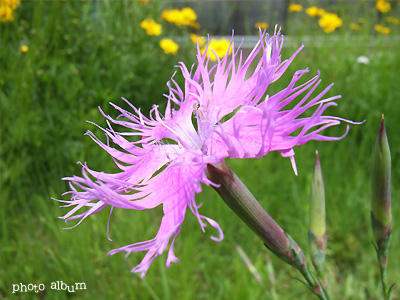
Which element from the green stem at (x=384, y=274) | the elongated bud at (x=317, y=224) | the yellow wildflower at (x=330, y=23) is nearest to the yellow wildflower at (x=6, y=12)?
the elongated bud at (x=317, y=224)

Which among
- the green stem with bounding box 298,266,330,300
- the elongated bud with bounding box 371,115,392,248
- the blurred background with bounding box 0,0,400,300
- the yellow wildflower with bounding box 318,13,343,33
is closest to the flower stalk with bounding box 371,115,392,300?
the elongated bud with bounding box 371,115,392,248

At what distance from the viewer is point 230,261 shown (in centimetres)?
194

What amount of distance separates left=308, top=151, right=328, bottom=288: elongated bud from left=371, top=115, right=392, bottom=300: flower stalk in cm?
8

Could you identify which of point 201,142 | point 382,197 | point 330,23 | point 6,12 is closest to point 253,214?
point 201,142

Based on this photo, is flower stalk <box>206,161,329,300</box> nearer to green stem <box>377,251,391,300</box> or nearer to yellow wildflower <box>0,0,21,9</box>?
green stem <box>377,251,391,300</box>

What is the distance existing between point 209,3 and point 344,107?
287 centimetres

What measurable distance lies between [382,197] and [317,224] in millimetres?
118

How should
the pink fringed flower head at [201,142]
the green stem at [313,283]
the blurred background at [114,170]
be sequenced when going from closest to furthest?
the pink fringed flower head at [201,142], the green stem at [313,283], the blurred background at [114,170]

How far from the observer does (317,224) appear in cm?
73

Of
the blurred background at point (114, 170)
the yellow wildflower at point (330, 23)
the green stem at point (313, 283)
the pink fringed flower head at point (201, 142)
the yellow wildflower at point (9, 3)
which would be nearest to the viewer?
the pink fringed flower head at point (201, 142)

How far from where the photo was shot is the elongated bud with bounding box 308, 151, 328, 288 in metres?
0.69

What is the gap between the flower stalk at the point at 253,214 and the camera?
0.55m

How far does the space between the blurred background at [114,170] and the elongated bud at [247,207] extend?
0.54 metres

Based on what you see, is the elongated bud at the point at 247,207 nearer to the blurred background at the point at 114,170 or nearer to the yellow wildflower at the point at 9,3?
the blurred background at the point at 114,170
